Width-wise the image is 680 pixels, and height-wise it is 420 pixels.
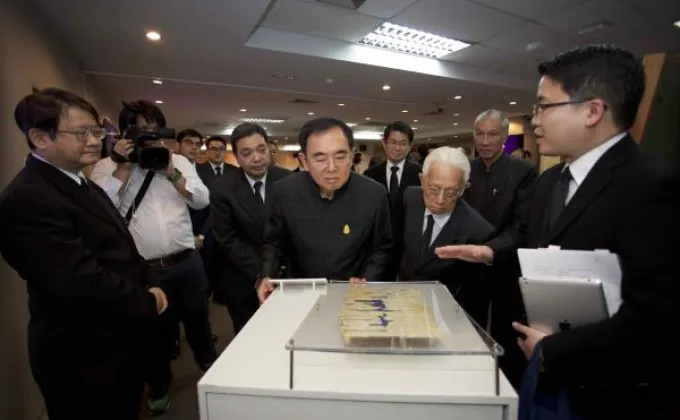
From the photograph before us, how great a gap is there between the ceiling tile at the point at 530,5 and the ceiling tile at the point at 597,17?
14cm

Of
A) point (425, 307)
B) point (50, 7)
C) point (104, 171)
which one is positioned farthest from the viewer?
point (50, 7)

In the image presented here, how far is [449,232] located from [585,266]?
2.26ft

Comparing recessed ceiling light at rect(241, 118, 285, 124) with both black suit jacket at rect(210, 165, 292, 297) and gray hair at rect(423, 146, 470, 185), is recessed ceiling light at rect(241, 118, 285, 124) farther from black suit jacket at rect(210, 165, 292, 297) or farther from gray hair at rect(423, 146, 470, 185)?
gray hair at rect(423, 146, 470, 185)

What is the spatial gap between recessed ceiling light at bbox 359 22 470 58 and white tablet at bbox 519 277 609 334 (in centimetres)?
385

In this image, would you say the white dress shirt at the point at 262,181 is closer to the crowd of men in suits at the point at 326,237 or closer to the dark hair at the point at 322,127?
the crowd of men in suits at the point at 326,237

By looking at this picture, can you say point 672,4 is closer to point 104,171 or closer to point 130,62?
point 104,171

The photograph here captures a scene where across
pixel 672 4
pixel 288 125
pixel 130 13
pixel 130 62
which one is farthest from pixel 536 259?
pixel 288 125

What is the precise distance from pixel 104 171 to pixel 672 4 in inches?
206

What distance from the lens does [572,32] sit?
4160mm

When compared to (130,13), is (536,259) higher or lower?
lower

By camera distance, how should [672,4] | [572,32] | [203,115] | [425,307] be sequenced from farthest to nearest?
1. [203,115]
2. [572,32]
3. [672,4]
4. [425,307]

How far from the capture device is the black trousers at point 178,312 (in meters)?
1.96

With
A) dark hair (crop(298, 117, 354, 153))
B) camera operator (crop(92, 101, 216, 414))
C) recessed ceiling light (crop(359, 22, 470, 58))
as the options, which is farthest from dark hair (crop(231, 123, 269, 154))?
recessed ceiling light (crop(359, 22, 470, 58))

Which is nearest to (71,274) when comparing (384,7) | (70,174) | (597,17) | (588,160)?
(70,174)
